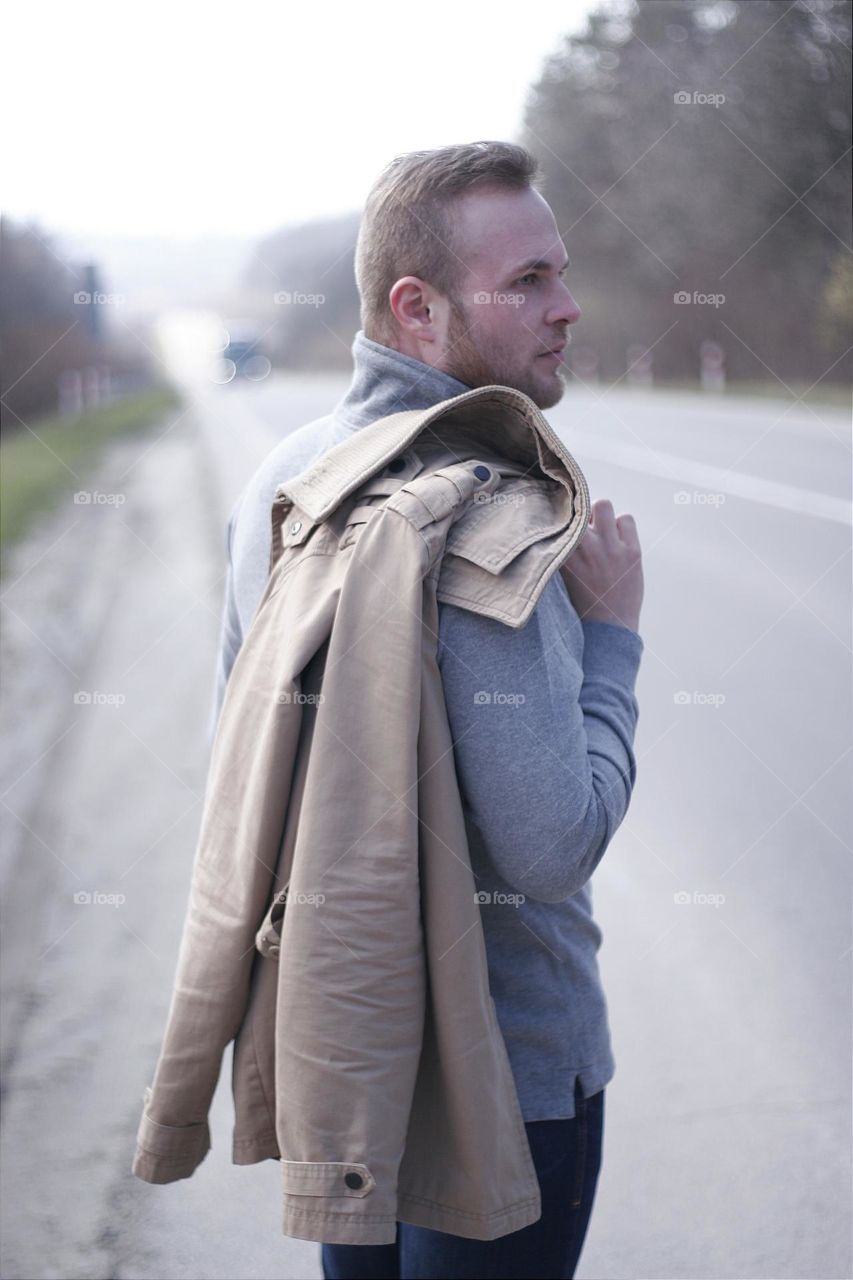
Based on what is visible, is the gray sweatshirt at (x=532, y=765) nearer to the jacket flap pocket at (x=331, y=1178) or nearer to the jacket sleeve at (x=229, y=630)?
the jacket sleeve at (x=229, y=630)

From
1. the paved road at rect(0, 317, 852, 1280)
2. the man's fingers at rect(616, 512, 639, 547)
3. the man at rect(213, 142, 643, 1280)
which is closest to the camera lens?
the man at rect(213, 142, 643, 1280)

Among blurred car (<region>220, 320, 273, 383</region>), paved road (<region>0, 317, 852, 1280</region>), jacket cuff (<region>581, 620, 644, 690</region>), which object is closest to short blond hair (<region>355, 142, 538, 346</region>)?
jacket cuff (<region>581, 620, 644, 690</region>)

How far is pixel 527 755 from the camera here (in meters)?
1.30

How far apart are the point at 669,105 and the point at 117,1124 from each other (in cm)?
2664

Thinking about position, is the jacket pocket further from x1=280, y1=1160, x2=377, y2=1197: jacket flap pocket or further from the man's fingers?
the man's fingers

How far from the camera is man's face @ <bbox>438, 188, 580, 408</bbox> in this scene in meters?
1.51

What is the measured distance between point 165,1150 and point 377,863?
0.51 metres

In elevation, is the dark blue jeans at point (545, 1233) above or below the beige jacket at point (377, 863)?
below

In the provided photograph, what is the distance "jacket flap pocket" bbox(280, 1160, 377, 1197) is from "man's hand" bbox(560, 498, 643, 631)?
0.70 meters

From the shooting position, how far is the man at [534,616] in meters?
1.42

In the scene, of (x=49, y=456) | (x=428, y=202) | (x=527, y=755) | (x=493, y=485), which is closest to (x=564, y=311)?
(x=428, y=202)

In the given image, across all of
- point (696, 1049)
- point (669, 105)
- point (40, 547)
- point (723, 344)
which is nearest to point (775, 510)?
point (696, 1049)

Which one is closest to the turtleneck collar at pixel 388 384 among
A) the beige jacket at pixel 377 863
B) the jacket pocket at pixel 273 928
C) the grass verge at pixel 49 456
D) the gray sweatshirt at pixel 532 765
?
the gray sweatshirt at pixel 532 765

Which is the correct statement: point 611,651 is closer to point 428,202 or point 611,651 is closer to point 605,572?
point 605,572
